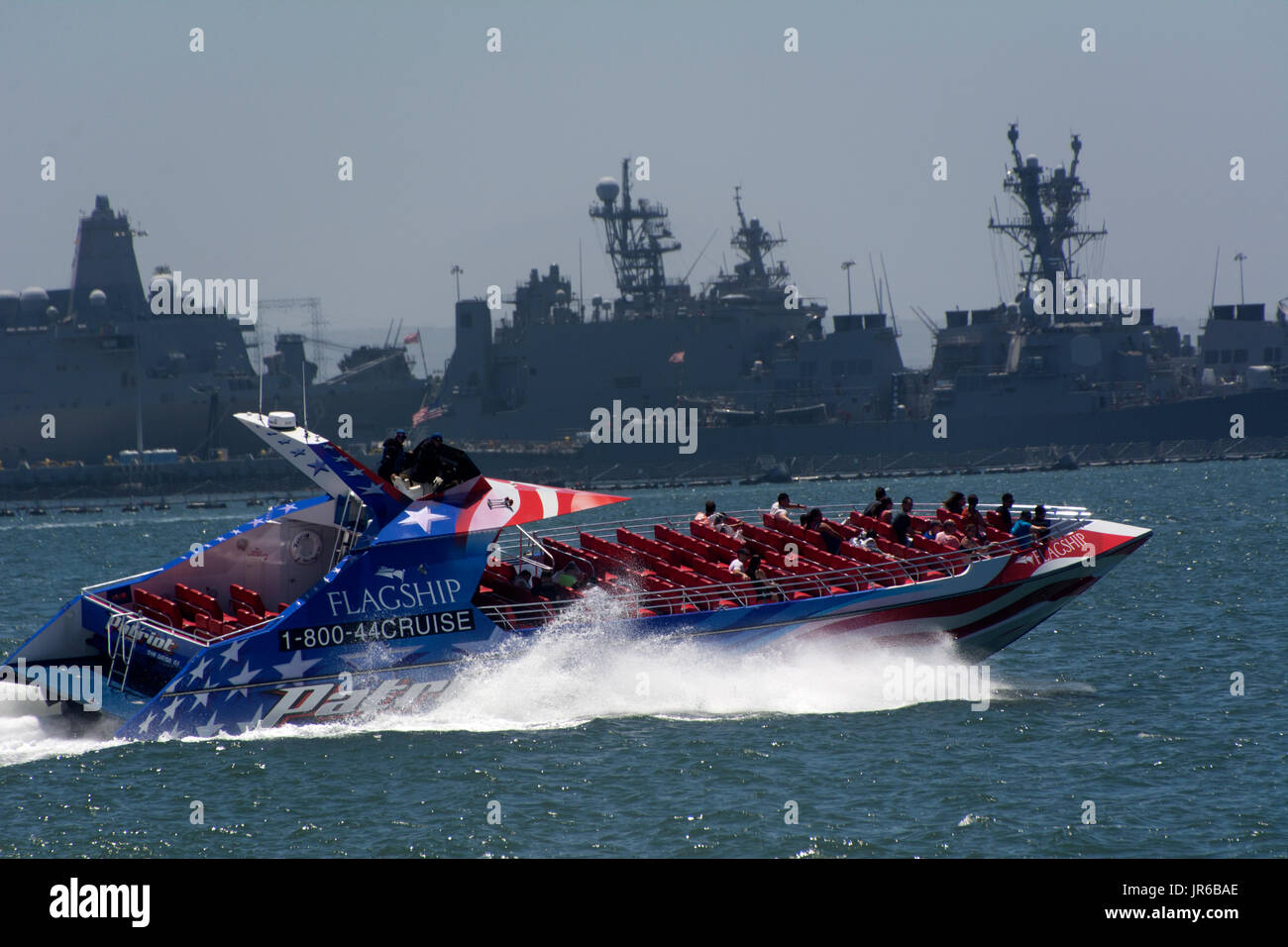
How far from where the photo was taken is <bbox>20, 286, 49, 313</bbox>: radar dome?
107938mm

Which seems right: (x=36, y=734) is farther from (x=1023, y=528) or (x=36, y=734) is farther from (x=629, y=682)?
(x=1023, y=528)

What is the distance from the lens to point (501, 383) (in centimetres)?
10344

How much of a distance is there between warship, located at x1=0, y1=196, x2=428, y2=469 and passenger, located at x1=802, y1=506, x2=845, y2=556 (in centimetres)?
8853

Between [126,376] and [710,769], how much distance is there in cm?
10072

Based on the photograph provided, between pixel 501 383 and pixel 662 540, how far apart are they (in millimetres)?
86946

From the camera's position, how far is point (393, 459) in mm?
15797

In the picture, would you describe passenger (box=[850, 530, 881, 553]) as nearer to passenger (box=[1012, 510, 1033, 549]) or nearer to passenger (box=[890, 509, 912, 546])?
passenger (box=[890, 509, 912, 546])

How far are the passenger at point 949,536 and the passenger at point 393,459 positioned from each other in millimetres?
6590

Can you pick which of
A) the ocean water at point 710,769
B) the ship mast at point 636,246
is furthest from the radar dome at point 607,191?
the ocean water at point 710,769

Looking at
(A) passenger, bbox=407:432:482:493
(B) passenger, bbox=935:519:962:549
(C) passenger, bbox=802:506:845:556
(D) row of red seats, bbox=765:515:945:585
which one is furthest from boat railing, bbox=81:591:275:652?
(B) passenger, bbox=935:519:962:549

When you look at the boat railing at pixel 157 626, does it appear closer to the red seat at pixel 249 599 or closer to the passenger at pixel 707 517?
the red seat at pixel 249 599

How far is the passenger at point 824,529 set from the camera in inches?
659
